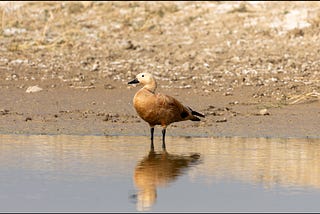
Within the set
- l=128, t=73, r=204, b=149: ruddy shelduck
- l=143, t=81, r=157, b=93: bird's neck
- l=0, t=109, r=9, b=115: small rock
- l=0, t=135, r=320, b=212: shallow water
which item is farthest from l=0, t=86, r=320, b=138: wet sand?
l=143, t=81, r=157, b=93: bird's neck

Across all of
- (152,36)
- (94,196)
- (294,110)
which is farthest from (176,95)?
(94,196)

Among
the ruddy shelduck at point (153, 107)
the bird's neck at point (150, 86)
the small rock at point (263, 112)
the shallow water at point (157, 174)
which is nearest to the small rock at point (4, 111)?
the shallow water at point (157, 174)

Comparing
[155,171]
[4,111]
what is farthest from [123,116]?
[155,171]

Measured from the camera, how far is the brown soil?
39.9 feet

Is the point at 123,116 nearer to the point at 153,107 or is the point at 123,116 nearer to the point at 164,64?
the point at 153,107

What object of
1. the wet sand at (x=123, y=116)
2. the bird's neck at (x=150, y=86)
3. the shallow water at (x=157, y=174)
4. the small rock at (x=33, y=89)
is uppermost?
the small rock at (x=33, y=89)

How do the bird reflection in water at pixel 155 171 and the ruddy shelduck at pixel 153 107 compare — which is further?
the ruddy shelduck at pixel 153 107

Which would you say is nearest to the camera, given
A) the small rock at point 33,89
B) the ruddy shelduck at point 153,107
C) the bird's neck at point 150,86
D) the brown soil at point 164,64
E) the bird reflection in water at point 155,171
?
the bird reflection in water at point 155,171

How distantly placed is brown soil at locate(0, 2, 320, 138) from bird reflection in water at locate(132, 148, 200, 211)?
1860mm

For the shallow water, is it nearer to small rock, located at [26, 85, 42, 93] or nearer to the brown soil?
the brown soil

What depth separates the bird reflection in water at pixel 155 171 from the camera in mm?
7355

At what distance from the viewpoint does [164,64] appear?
53.7 ft

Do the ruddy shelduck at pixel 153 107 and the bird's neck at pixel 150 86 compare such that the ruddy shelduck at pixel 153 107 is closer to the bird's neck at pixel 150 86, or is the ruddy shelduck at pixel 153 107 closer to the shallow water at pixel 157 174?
the bird's neck at pixel 150 86

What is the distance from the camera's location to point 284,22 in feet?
63.0
